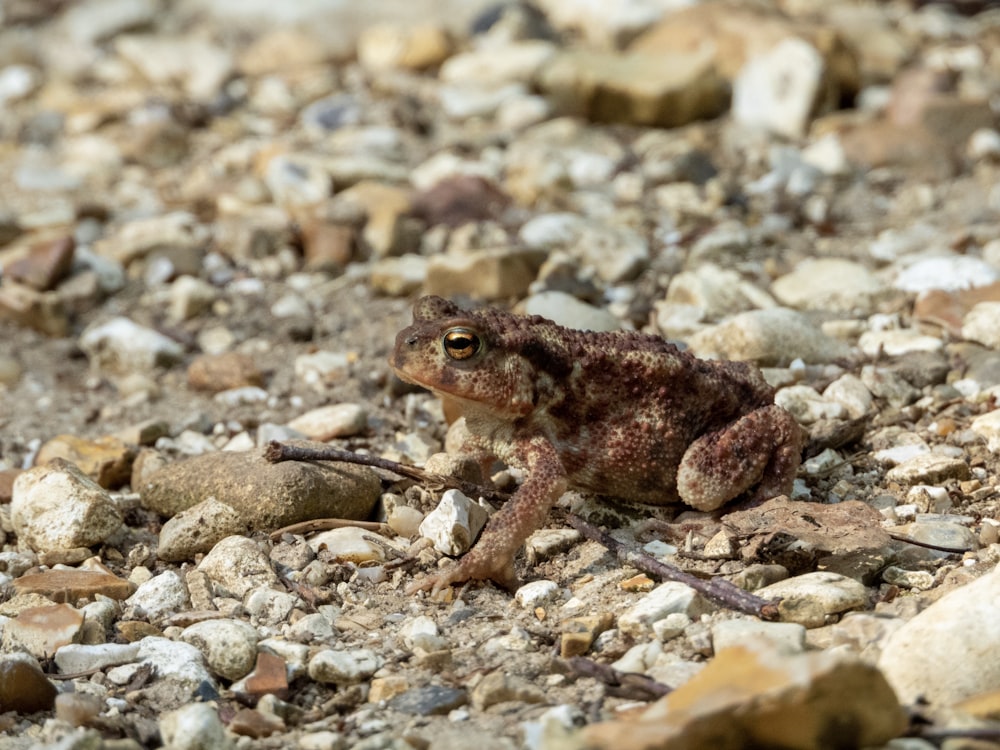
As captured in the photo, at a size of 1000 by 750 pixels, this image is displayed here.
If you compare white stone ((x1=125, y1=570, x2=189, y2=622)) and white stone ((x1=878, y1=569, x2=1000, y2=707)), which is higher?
white stone ((x1=878, y1=569, x2=1000, y2=707))

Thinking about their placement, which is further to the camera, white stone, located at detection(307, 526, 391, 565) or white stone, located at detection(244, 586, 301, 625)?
white stone, located at detection(307, 526, 391, 565)

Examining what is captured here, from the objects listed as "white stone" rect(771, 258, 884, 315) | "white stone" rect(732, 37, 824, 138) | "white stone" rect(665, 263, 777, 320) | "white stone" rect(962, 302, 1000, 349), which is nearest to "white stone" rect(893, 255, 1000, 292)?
"white stone" rect(771, 258, 884, 315)

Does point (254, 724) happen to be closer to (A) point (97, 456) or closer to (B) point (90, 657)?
(B) point (90, 657)

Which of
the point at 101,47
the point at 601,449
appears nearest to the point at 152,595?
the point at 601,449

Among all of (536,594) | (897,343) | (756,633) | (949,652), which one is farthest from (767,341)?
(949,652)

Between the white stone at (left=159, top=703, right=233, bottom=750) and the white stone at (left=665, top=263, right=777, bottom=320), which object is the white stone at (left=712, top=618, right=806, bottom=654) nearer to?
the white stone at (left=159, top=703, right=233, bottom=750)

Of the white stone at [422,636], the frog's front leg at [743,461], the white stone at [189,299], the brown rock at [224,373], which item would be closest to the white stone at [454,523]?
the white stone at [422,636]

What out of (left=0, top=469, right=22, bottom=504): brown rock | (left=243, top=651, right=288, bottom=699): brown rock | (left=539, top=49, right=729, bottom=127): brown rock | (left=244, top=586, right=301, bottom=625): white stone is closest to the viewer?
(left=243, top=651, right=288, bottom=699): brown rock

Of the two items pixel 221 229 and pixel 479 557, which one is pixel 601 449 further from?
pixel 221 229

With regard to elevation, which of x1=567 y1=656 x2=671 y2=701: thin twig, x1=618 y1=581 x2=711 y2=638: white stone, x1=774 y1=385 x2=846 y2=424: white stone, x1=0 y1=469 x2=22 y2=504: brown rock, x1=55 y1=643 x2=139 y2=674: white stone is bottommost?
x1=0 y1=469 x2=22 y2=504: brown rock
